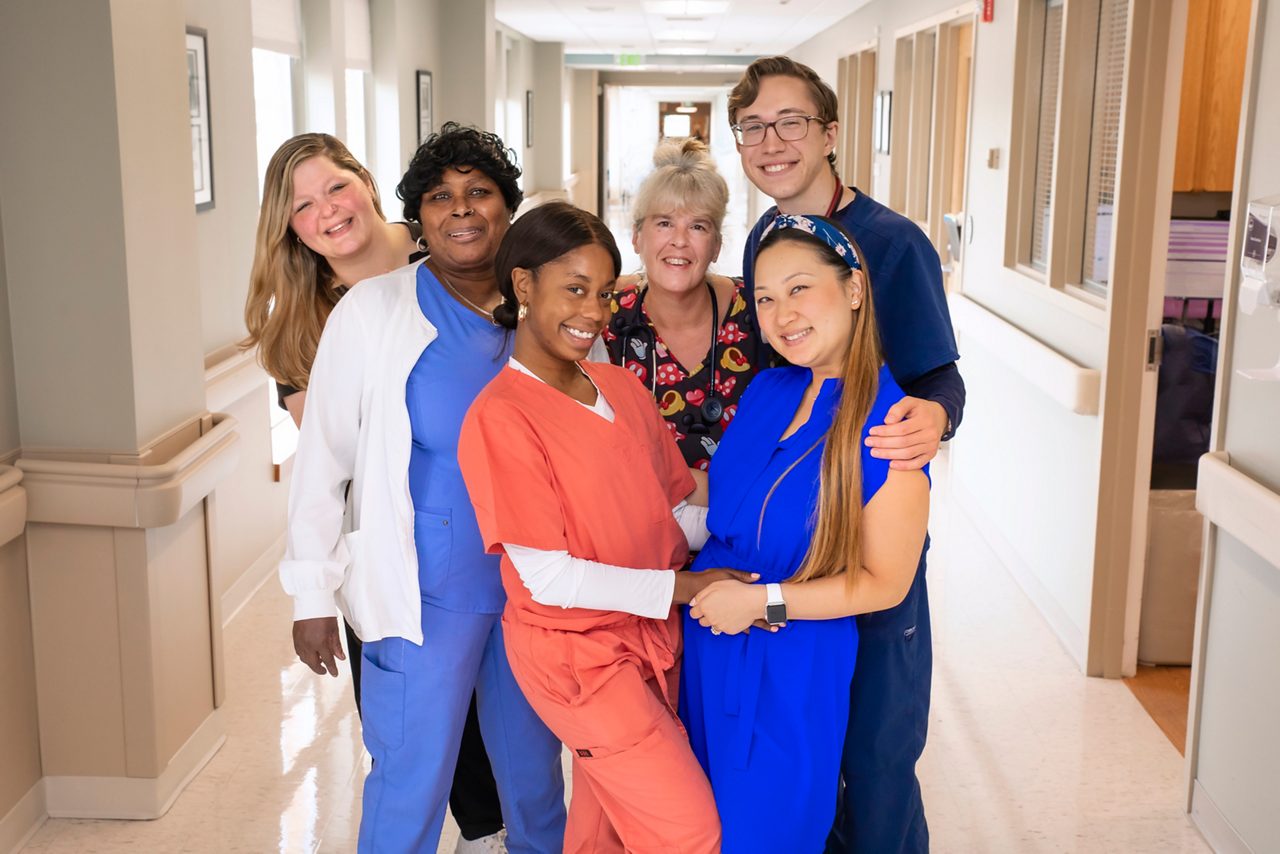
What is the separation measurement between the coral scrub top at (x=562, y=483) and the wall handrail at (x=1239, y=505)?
52.4 inches

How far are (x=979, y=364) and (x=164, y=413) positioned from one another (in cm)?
395

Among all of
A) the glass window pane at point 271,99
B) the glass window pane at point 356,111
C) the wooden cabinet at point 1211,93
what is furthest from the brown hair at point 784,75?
the glass window pane at point 356,111

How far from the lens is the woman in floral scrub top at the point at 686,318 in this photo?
7.49ft

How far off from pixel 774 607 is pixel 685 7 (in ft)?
30.9

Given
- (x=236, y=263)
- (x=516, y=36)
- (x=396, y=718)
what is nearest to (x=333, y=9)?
(x=236, y=263)

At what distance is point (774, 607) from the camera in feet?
6.18

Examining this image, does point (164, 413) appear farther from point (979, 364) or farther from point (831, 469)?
point (979, 364)

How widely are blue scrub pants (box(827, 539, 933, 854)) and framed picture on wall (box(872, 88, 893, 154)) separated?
7.77m

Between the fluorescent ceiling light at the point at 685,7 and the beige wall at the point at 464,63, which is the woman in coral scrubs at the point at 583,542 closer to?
the beige wall at the point at 464,63

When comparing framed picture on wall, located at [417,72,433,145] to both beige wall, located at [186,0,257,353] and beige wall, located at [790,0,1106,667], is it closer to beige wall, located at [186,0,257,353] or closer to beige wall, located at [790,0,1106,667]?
beige wall, located at [186,0,257,353]

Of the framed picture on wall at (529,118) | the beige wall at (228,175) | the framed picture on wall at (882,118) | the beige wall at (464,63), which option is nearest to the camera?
the beige wall at (228,175)

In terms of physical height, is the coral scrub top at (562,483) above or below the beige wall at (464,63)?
below

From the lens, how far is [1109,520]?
388 cm

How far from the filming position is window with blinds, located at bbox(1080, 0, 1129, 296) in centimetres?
436
